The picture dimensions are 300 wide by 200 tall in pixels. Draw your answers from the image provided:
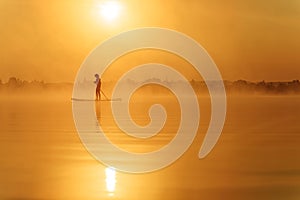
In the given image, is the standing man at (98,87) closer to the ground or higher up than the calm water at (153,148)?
higher up

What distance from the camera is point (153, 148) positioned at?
254cm

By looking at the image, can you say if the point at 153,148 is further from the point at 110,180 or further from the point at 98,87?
the point at 98,87

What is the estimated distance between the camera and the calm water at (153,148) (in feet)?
8.18

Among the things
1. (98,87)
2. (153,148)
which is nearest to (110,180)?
(153,148)

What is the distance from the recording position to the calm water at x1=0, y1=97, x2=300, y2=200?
2.49 meters

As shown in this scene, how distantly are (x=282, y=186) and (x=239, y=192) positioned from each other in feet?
0.63

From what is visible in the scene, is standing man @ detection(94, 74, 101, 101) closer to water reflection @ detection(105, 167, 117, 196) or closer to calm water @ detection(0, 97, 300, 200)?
calm water @ detection(0, 97, 300, 200)

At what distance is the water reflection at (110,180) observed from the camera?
8.21 ft

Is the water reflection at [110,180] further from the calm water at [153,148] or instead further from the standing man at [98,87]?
the standing man at [98,87]

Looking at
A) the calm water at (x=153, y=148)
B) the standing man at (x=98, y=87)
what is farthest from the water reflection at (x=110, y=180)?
the standing man at (x=98, y=87)

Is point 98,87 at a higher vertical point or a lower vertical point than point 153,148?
higher

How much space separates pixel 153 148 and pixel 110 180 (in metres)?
0.24

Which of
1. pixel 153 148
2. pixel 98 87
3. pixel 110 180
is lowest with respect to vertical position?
pixel 110 180

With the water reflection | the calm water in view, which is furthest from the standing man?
the water reflection
